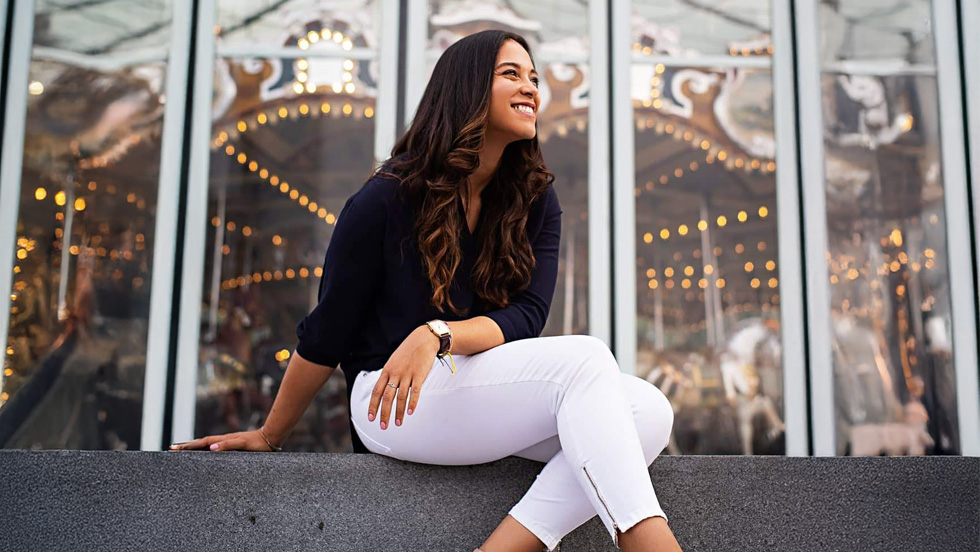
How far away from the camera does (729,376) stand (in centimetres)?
423

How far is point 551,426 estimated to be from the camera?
1.37 meters

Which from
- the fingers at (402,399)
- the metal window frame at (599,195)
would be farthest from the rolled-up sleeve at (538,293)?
the metal window frame at (599,195)

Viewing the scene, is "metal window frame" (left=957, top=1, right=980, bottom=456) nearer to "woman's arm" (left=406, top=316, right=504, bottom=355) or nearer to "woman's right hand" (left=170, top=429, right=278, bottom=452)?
"woman's arm" (left=406, top=316, right=504, bottom=355)

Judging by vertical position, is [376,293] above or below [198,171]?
below

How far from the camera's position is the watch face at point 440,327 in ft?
4.39

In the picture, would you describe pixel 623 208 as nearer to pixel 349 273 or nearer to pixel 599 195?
pixel 599 195

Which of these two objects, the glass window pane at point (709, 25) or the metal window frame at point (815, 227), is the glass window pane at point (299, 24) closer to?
the glass window pane at point (709, 25)

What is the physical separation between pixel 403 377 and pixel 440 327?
4.0 inches

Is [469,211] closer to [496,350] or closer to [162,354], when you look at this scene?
[496,350]

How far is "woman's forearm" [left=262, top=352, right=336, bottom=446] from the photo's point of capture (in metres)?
1.54

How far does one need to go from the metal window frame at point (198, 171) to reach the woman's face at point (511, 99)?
1472 mm

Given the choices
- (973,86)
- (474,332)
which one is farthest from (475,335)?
(973,86)

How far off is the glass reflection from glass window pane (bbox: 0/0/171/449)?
1.10 feet

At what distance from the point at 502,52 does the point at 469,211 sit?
29 cm
